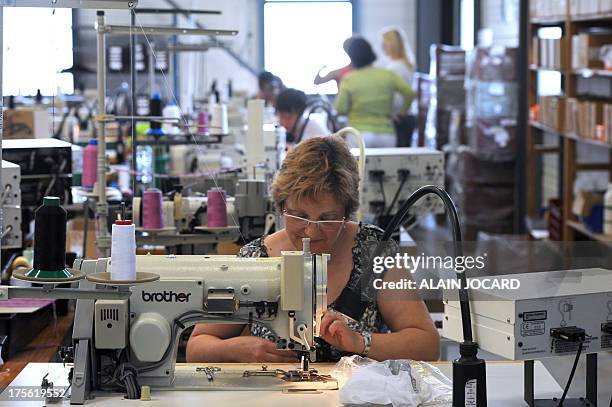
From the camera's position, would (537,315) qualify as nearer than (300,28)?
→ Yes

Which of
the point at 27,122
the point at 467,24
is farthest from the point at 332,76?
the point at 27,122

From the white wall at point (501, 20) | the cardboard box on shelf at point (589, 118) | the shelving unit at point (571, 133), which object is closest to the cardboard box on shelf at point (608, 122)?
the shelving unit at point (571, 133)

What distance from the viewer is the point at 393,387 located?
208cm

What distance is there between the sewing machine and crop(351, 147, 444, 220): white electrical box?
179 cm

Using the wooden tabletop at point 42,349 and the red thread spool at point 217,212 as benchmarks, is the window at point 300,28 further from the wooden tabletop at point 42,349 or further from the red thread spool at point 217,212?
the wooden tabletop at point 42,349

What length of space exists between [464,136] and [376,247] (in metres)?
5.95

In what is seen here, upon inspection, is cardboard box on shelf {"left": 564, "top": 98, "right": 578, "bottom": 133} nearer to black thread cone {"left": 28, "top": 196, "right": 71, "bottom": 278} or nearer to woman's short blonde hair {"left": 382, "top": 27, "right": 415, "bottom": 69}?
woman's short blonde hair {"left": 382, "top": 27, "right": 415, "bottom": 69}

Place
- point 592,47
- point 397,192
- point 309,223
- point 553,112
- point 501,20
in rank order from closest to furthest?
1. point 309,223
2. point 397,192
3. point 592,47
4. point 553,112
5. point 501,20

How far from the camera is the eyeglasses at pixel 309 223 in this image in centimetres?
254

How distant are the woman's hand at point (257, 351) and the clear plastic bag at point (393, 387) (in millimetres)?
244

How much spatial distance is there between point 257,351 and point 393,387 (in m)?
0.43

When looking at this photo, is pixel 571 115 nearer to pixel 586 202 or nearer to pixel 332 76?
pixel 586 202

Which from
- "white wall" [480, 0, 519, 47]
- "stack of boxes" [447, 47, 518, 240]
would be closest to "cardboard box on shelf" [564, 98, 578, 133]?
"stack of boxes" [447, 47, 518, 240]

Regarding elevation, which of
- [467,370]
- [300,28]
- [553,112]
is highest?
[300,28]
